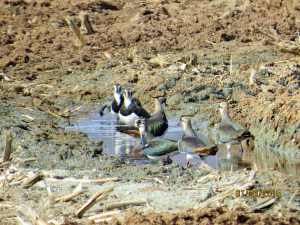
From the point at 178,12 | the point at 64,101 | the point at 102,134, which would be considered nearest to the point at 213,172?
the point at 102,134

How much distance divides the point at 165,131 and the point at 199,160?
6.54ft

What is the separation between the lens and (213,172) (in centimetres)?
637

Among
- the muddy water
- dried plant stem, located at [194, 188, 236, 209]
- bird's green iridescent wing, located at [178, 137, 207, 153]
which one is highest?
dried plant stem, located at [194, 188, 236, 209]

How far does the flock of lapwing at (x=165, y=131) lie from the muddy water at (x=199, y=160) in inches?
8.7

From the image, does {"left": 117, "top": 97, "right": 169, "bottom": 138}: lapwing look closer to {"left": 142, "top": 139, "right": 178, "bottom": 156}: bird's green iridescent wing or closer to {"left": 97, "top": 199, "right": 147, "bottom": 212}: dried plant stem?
{"left": 142, "top": 139, "right": 178, "bottom": 156}: bird's green iridescent wing

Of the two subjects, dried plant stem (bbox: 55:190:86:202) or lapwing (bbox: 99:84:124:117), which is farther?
lapwing (bbox: 99:84:124:117)

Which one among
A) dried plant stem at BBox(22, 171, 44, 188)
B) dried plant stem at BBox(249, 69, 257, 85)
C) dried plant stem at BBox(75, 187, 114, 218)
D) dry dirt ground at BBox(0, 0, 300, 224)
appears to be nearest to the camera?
dried plant stem at BBox(75, 187, 114, 218)

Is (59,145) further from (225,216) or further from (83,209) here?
(225,216)

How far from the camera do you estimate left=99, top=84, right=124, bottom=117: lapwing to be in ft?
42.2

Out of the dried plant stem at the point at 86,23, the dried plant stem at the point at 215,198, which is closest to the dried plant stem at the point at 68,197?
the dried plant stem at the point at 215,198

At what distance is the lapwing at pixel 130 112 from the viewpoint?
11727 mm

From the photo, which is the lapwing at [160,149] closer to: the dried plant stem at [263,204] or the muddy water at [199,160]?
the muddy water at [199,160]
